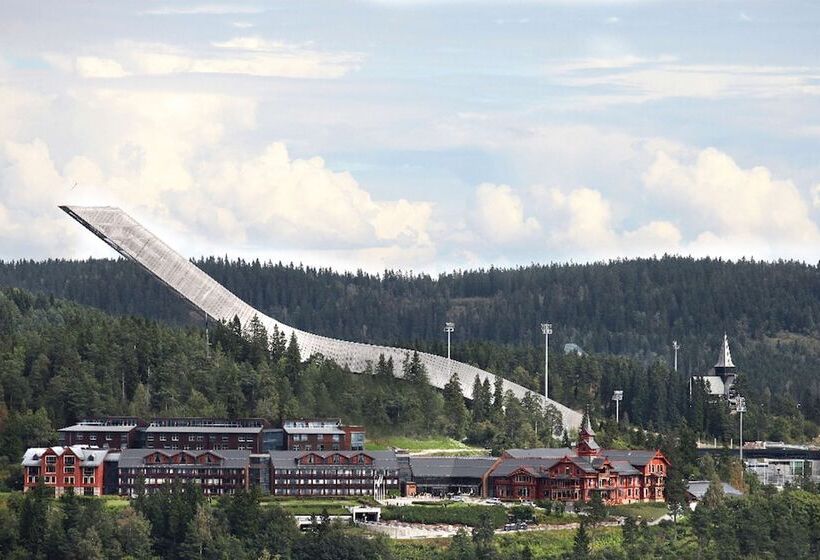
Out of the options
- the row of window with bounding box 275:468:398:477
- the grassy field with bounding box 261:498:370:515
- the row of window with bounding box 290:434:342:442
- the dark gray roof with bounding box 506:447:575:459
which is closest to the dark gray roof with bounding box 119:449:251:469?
the row of window with bounding box 275:468:398:477

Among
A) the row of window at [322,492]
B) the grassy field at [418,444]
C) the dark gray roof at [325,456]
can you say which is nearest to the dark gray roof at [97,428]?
the dark gray roof at [325,456]

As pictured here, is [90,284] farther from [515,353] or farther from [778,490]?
[778,490]

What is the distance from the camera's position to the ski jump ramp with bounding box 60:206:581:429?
101688 millimetres

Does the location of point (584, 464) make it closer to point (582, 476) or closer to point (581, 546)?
point (582, 476)

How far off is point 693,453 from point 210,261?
107 meters

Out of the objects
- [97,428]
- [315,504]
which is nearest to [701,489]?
[315,504]

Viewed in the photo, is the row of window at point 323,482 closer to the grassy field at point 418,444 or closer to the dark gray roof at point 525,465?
the dark gray roof at point 525,465

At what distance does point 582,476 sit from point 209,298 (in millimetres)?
27183

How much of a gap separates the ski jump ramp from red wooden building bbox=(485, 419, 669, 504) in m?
17.7

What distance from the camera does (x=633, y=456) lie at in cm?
8850

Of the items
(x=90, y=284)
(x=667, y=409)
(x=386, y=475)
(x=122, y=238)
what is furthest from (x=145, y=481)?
(x=90, y=284)

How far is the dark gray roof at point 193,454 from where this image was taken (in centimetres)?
8331

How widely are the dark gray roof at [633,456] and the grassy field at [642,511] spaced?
233 cm

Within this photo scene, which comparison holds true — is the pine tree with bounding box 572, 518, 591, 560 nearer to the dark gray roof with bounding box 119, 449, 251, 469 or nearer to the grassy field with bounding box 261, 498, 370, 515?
the grassy field with bounding box 261, 498, 370, 515
